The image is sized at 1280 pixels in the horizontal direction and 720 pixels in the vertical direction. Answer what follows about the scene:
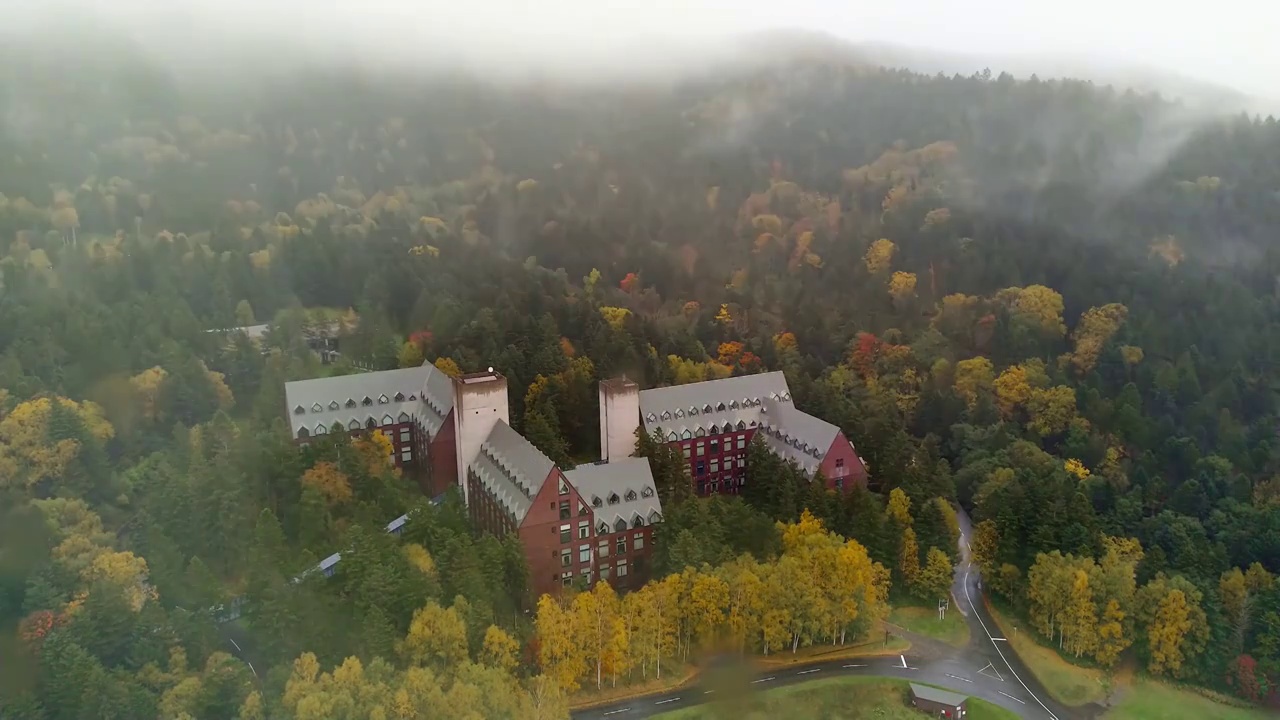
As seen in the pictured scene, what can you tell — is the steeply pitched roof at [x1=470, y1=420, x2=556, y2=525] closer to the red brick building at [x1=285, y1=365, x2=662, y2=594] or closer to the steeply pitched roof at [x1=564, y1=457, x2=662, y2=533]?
the red brick building at [x1=285, y1=365, x2=662, y2=594]

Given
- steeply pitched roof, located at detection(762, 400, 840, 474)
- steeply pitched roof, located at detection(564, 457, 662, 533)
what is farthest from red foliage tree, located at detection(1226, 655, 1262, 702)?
steeply pitched roof, located at detection(564, 457, 662, 533)

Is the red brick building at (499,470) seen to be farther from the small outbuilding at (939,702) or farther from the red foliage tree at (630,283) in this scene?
the red foliage tree at (630,283)

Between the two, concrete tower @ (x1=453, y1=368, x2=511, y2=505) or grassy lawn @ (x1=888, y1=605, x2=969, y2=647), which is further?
concrete tower @ (x1=453, y1=368, x2=511, y2=505)

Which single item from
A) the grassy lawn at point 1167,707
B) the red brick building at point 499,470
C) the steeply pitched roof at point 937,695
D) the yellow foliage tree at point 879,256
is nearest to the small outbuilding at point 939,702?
the steeply pitched roof at point 937,695

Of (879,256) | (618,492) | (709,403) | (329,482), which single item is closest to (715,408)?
(709,403)

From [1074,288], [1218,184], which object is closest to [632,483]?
[1074,288]

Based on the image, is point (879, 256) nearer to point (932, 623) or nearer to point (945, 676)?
point (932, 623)
